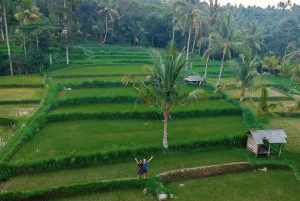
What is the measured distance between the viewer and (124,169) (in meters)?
12.8

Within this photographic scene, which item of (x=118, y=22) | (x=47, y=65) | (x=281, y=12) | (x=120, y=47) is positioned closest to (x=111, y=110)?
(x=47, y=65)

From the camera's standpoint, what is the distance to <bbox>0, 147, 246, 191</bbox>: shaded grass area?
451 inches

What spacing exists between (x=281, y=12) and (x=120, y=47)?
224 ft

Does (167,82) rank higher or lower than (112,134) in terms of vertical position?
higher

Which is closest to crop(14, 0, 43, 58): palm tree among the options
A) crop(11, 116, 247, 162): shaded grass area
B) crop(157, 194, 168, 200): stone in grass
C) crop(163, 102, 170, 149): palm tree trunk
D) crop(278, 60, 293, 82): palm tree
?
crop(11, 116, 247, 162): shaded grass area

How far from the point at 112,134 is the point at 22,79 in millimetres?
12330

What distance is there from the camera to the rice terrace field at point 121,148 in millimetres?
11516

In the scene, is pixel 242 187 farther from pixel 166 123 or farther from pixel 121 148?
pixel 121 148

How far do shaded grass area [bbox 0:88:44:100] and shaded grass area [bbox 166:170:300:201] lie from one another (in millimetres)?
12709

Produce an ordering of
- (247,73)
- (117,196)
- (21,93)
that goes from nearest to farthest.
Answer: (117,196)
(21,93)
(247,73)

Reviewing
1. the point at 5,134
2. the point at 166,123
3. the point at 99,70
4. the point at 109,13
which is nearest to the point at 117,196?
the point at 166,123

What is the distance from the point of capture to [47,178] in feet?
38.6

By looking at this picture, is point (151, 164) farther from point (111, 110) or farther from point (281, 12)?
point (281, 12)

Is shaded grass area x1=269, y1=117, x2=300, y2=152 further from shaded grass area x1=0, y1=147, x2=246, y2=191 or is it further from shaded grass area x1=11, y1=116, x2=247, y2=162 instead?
shaded grass area x1=0, y1=147, x2=246, y2=191
